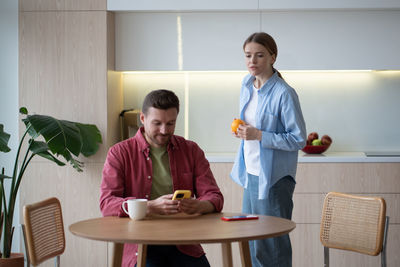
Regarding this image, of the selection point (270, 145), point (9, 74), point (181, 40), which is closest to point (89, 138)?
point (9, 74)

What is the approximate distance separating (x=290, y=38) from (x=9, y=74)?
2.04 meters

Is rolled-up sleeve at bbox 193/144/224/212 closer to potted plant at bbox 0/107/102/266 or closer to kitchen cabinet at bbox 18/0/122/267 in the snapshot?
potted plant at bbox 0/107/102/266

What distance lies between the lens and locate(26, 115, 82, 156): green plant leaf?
11.5 feet

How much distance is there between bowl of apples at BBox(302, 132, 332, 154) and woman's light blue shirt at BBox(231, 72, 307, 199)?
131 cm

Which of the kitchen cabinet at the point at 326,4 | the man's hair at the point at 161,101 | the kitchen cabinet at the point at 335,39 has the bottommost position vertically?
the man's hair at the point at 161,101

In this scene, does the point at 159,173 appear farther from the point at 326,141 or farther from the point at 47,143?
the point at 326,141

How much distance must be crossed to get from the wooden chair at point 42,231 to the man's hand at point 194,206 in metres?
0.51

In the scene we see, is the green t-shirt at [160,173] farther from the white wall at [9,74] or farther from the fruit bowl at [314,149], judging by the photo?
the white wall at [9,74]

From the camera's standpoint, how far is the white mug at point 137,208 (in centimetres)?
211

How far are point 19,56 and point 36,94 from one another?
0.96 ft

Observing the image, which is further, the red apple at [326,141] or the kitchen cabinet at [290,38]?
the red apple at [326,141]

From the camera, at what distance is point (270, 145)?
9.41 ft

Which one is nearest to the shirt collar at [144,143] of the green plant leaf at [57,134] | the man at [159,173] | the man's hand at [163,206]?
the man at [159,173]

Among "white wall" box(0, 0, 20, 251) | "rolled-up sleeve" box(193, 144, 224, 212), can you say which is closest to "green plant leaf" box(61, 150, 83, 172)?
"white wall" box(0, 0, 20, 251)
